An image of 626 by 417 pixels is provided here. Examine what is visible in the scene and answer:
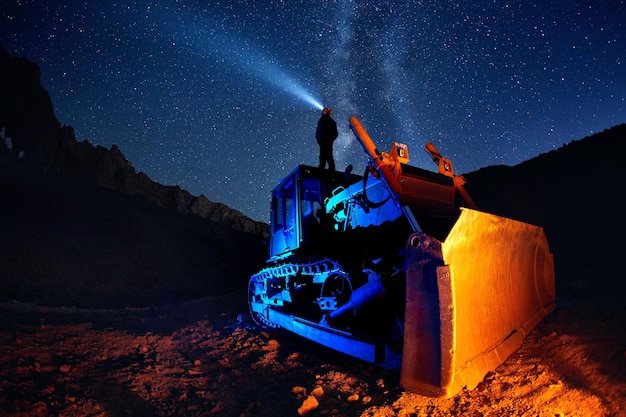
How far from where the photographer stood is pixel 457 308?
3234 mm

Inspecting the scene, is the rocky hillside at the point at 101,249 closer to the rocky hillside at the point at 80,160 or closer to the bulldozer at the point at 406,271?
the rocky hillside at the point at 80,160

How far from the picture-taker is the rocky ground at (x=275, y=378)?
3424 millimetres

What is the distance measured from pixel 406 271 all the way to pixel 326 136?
515cm

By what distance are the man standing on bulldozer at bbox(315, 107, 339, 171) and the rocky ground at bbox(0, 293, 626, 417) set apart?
3.83 meters

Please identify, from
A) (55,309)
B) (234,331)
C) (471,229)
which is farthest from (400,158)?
(55,309)

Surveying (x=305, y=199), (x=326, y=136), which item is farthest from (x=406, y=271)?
(x=326, y=136)

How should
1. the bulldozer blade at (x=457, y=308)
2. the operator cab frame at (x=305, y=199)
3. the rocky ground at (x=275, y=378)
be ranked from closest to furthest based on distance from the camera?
the bulldozer blade at (x=457, y=308), the rocky ground at (x=275, y=378), the operator cab frame at (x=305, y=199)

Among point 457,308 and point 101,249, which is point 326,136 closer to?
point 457,308

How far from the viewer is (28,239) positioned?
1784 centimetres

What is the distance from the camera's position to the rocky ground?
11.2 feet

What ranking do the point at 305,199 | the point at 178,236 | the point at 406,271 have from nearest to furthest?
1. the point at 406,271
2. the point at 305,199
3. the point at 178,236

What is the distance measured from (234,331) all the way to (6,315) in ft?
21.7

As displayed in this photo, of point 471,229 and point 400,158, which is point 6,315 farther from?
point 471,229

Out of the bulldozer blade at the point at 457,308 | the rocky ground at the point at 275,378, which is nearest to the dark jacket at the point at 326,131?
the rocky ground at the point at 275,378
